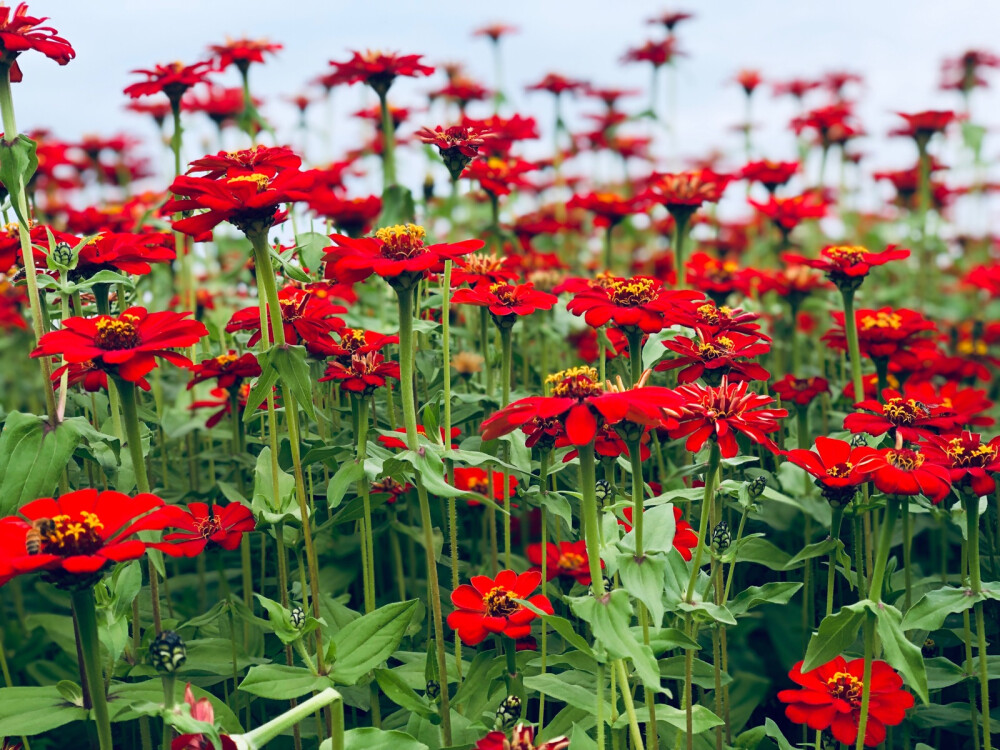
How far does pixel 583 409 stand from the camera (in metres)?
1.28

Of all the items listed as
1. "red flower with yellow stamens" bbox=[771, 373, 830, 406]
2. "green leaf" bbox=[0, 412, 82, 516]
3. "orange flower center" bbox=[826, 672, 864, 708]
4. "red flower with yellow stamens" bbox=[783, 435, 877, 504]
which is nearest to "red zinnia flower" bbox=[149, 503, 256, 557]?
"green leaf" bbox=[0, 412, 82, 516]

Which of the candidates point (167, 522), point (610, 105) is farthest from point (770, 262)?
point (167, 522)

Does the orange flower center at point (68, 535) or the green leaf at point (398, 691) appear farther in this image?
the green leaf at point (398, 691)

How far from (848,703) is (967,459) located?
0.48 metres

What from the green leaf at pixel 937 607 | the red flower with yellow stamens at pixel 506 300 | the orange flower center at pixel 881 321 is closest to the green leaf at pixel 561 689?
the green leaf at pixel 937 607

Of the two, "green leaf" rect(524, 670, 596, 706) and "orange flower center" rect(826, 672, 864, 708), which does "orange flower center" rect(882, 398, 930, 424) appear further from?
"green leaf" rect(524, 670, 596, 706)

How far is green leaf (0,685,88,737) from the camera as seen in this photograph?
144 centimetres

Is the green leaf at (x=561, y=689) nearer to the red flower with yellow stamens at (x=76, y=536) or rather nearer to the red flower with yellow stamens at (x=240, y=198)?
the red flower with yellow stamens at (x=76, y=536)

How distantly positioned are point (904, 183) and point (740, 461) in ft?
9.63

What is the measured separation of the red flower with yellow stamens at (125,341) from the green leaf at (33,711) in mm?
550

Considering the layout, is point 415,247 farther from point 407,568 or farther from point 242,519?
point 407,568

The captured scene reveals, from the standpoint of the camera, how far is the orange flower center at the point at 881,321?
7.50 feet

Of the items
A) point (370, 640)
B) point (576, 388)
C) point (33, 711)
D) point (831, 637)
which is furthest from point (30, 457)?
point (831, 637)

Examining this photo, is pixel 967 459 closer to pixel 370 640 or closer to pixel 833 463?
pixel 833 463
